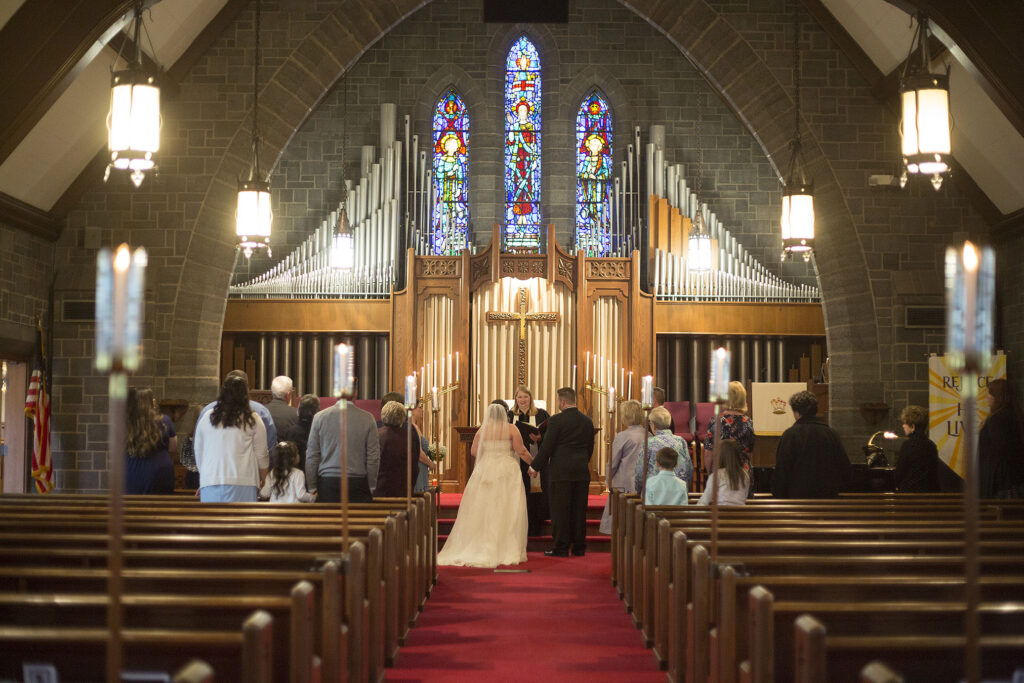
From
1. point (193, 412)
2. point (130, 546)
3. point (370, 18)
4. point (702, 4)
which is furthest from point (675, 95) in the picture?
point (130, 546)

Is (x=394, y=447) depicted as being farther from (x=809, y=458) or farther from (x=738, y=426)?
(x=809, y=458)

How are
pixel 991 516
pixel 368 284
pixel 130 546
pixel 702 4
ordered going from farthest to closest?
1. pixel 368 284
2. pixel 702 4
3. pixel 991 516
4. pixel 130 546

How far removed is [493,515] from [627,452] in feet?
3.93

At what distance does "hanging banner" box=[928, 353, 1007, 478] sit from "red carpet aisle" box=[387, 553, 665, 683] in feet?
12.9

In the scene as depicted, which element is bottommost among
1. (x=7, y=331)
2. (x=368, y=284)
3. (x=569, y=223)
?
(x=7, y=331)

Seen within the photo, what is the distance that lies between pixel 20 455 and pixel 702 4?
7886mm

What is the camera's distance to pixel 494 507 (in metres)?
7.67

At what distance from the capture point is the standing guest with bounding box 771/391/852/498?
619 centimetres

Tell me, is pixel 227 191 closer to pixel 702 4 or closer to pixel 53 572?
pixel 702 4

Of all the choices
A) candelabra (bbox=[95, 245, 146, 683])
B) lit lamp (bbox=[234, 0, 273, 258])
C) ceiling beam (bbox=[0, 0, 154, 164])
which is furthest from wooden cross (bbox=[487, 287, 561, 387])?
candelabra (bbox=[95, 245, 146, 683])

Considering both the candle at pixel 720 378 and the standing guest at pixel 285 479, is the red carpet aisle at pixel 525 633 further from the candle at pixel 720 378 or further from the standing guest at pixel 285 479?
the candle at pixel 720 378

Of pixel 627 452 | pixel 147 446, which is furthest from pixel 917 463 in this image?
pixel 147 446

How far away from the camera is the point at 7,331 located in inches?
344

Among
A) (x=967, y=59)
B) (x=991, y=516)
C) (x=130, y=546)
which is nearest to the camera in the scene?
(x=130, y=546)
